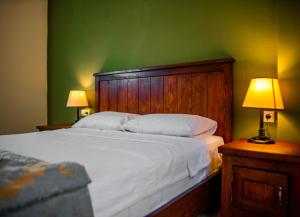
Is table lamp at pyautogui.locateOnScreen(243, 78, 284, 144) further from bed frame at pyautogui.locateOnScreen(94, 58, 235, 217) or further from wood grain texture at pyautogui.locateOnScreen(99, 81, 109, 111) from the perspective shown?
wood grain texture at pyautogui.locateOnScreen(99, 81, 109, 111)

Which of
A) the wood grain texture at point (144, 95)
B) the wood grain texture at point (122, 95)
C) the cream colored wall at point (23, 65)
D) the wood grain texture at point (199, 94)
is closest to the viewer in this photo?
the wood grain texture at point (199, 94)

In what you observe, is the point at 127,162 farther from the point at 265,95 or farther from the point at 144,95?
the point at 144,95

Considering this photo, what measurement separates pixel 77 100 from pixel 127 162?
80.6 inches

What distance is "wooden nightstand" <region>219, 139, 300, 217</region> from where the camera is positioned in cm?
137

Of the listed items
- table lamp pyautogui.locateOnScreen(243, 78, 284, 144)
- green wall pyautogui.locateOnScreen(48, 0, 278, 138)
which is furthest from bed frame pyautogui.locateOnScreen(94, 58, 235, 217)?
table lamp pyautogui.locateOnScreen(243, 78, 284, 144)

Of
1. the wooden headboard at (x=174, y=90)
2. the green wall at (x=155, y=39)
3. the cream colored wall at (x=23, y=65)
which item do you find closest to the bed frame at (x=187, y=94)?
the wooden headboard at (x=174, y=90)

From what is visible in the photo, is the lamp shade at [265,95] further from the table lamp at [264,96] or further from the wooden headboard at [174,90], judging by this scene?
the wooden headboard at [174,90]

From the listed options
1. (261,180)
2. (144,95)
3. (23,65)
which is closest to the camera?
(261,180)

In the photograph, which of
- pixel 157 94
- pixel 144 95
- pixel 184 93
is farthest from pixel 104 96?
pixel 184 93

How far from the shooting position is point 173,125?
1931mm

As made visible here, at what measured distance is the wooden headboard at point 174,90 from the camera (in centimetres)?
212

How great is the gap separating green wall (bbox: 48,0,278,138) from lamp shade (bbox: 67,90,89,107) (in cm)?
16

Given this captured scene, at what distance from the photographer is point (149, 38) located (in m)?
2.69

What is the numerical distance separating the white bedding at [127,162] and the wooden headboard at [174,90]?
459 mm
